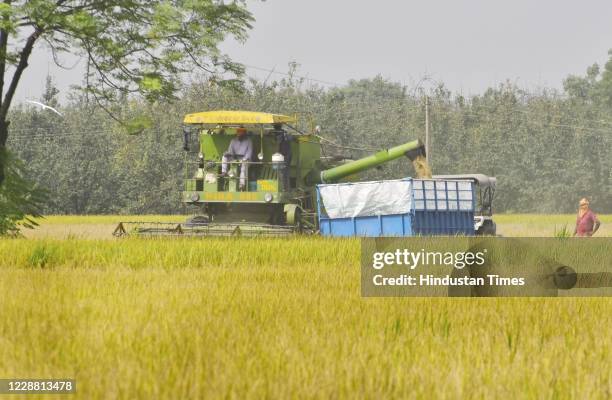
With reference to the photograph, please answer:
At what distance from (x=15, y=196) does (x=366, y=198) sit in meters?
8.32

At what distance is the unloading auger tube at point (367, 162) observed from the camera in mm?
27953

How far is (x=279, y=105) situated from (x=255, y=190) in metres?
48.7

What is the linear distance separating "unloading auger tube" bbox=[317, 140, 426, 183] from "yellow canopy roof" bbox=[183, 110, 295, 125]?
235 centimetres

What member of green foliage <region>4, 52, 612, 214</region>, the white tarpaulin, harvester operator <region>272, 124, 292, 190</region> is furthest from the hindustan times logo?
green foliage <region>4, 52, 612, 214</region>

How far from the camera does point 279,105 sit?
244 feet

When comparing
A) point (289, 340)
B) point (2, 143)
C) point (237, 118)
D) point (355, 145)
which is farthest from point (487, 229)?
point (355, 145)

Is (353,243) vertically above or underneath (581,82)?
underneath

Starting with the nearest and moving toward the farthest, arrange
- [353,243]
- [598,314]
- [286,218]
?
[598,314]
[353,243]
[286,218]

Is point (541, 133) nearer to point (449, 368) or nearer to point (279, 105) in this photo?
point (279, 105)

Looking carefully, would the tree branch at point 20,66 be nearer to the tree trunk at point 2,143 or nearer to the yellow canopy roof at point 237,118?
the tree trunk at point 2,143

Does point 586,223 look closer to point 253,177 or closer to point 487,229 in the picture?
point 487,229

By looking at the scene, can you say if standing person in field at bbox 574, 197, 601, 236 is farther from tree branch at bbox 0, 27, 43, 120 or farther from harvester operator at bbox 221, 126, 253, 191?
tree branch at bbox 0, 27, 43, 120

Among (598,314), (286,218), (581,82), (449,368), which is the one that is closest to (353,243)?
(286,218)

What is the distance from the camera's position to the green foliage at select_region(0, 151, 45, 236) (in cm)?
2278
